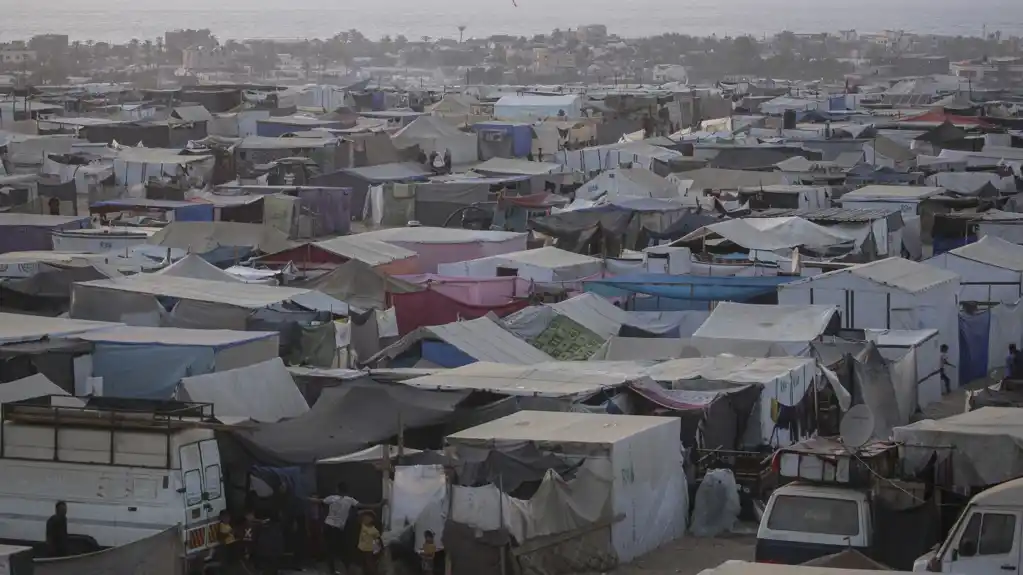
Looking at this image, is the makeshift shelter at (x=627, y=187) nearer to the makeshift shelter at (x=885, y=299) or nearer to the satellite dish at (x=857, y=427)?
the makeshift shelter at (x=885, y=299)

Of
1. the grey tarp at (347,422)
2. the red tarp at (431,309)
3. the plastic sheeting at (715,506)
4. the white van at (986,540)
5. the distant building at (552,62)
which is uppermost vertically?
the white van at (986,540)

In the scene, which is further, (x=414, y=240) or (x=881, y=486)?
(x=414, y=240)

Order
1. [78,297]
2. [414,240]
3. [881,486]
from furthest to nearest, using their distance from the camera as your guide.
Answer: [414,240] < [78,297] < [881,486]

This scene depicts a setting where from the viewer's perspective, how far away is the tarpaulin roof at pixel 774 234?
65.0 ft

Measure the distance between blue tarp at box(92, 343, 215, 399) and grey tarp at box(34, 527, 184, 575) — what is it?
11.9 feet

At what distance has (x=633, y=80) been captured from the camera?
10569 cm

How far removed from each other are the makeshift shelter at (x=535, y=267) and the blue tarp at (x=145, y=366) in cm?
604

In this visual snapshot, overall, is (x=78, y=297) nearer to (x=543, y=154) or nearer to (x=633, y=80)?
(x=543, y=154)

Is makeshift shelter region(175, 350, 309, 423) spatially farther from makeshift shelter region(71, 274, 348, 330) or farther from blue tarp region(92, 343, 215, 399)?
makeshift shelter region(71, 274, 348, 330)

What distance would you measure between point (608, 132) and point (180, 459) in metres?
39.0

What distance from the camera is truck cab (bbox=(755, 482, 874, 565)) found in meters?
8.69

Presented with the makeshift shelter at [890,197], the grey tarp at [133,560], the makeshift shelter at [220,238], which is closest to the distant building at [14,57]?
A: the makeshift shelter at [890,197]

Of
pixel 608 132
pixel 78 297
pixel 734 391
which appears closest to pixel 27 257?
pixel 78 297

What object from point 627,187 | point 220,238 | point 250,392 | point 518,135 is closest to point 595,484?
point 250,392
